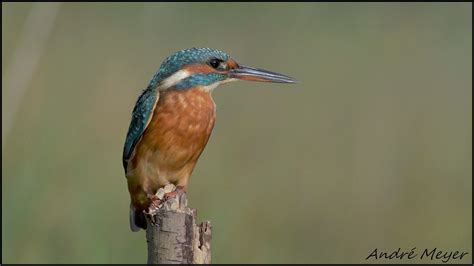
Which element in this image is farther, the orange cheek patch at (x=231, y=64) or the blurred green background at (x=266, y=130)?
the blurred green background at (x=266, y=130)

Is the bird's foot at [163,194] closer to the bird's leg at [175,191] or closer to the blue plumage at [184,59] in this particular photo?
the bird's leg at [175,191]

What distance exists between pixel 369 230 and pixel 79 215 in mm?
1821

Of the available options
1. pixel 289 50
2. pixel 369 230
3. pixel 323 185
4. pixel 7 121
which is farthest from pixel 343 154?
pixel 7 121

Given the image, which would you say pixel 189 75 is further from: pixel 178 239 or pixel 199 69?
pixel 178 239

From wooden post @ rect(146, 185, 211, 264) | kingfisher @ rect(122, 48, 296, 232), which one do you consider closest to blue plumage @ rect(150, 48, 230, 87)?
kingfisher @ rect(122, 48, 296, 232)

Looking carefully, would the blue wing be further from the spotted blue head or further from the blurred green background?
the blurred green background

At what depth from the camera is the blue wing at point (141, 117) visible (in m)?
4.65

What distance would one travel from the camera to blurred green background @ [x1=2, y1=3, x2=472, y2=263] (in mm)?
5699

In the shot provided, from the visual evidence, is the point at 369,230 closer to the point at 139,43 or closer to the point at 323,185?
the point at 323,185

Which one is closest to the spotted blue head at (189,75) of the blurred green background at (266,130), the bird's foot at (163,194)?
the bird's foot at (163,194)

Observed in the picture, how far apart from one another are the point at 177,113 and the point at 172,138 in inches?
4.4

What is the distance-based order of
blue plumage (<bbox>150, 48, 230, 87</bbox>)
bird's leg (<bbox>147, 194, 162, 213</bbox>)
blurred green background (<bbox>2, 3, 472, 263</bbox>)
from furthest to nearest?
blurred green background (<bbox>2, 3, 472, 263</bbox>), blue plumage (<bbox>150, 48, 230, 87</bbox>), bird's leg (<bbox>147, 194, 162, 213</bbox>)

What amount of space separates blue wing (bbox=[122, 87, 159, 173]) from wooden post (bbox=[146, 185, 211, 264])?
1.05m

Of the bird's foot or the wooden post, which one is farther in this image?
the bird's foot
